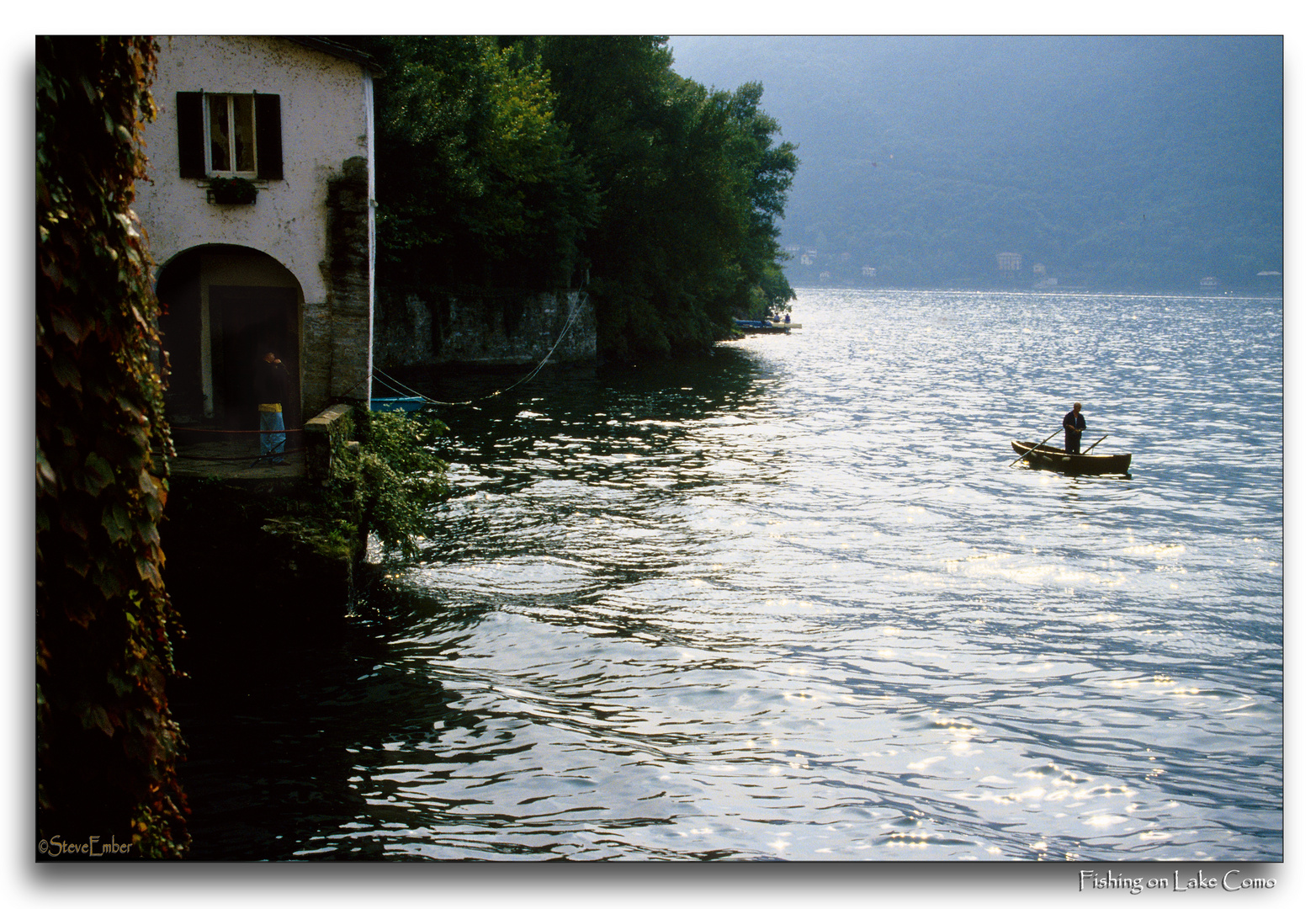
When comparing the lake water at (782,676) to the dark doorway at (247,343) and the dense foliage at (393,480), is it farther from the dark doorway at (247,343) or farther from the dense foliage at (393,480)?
the dark doorway at (247,343)

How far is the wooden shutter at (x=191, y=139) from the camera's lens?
13.2 m

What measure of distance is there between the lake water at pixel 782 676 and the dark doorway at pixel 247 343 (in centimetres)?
347

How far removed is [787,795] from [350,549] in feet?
19.6

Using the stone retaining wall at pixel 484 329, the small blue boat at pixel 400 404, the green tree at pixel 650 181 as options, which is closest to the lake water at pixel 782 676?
the small blue boat at pixel 400 404

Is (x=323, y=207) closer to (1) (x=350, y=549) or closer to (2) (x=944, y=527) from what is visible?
(1) (x=350, y=549)

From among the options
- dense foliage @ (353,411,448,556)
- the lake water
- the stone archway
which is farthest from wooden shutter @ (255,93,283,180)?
the lake water

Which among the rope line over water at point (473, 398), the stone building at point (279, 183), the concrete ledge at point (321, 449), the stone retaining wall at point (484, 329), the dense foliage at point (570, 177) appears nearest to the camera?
the concrete ledge at point (321, 449)

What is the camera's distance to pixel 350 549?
467 inches

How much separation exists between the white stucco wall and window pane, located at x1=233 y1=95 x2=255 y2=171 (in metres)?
0.21

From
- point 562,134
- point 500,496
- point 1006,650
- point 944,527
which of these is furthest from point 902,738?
point 562,134

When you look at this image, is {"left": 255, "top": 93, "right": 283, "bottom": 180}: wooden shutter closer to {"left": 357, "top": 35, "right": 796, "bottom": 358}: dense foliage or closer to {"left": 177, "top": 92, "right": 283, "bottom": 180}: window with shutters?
{"left": 177, "top": 92, "right": 283, "bottom": 180}: window with shutters

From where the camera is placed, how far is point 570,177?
1666 inches

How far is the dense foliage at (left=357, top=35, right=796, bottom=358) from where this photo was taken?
32625 millimetres

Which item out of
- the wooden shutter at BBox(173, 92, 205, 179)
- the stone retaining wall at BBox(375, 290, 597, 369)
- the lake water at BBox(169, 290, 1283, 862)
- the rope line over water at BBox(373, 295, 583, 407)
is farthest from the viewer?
the stone retaining wall at BBox(375, 290, 597, 369)
